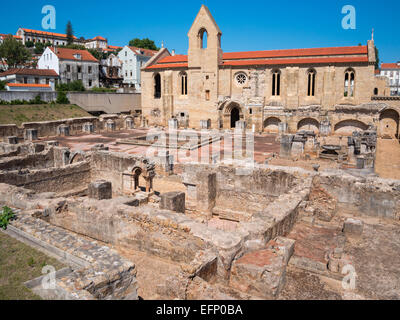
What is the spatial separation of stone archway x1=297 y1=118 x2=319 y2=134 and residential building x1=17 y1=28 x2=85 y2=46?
9956 cm

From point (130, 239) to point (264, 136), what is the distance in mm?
28703

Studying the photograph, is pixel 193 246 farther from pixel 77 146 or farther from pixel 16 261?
pixel 77 146

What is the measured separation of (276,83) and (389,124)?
13.3 metres

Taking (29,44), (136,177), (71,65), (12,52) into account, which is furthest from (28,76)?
(29,44)

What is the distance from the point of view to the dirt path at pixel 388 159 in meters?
19.3

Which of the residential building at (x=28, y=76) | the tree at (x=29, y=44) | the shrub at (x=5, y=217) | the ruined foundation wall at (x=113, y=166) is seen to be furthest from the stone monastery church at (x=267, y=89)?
the tree at (x=29, y=44)

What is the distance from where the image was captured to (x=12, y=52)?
65188 millimetres

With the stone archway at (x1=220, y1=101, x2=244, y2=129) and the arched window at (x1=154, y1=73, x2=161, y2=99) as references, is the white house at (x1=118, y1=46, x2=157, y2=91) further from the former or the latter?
the stone archway at (x1=220, y1=101, x2=244, y2=129)

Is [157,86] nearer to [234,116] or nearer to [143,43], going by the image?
[234,116]

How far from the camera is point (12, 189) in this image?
11.4 m

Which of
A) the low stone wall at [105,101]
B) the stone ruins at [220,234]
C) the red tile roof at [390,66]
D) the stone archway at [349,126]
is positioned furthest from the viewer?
the red tile roof at [390,66]

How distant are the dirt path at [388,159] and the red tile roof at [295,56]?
942 cm

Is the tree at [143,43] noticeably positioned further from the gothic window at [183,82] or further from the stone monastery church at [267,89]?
the gothic window at [183,82]
